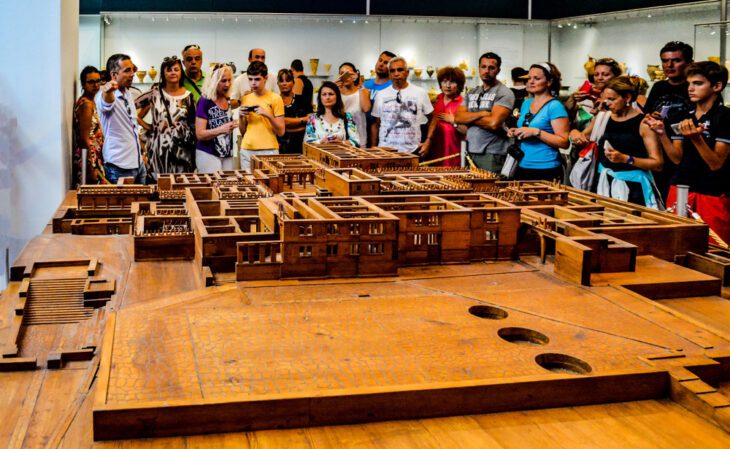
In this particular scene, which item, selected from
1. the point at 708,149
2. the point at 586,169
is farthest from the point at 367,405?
the point at 586,169

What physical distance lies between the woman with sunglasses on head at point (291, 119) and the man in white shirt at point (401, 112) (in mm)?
1038

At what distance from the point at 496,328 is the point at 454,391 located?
540 mm

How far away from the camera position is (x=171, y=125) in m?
7.58

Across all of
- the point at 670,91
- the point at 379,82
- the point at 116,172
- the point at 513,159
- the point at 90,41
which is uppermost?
the point at 90,41

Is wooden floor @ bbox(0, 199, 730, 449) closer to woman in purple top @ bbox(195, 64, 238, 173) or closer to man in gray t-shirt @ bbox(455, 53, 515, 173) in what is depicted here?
woman in purple top @ bbox(195, 64, 238, 173)

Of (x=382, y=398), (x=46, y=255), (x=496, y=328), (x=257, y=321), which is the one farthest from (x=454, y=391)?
(x=46, y=255)

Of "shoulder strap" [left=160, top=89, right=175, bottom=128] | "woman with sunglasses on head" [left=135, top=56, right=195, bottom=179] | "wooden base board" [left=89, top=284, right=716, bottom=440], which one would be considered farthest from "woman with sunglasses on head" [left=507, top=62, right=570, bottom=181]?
"wooden base board" [left=89, top=284, right=716, bottom=440]

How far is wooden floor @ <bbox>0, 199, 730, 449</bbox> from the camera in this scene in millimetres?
2021

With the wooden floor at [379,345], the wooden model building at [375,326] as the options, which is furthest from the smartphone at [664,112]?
the wooden floor at [379,345]

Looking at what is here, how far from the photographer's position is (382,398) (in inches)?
82.1

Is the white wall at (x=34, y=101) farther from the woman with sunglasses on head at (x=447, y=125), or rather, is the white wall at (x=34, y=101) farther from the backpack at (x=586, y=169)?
the backpack at (x=586, y=169)

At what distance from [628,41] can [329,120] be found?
4.71 metres

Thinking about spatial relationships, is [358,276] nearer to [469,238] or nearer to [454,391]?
[469,238]

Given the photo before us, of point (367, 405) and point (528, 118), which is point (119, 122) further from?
point (367, 405)
